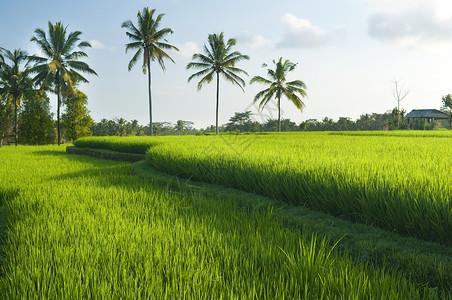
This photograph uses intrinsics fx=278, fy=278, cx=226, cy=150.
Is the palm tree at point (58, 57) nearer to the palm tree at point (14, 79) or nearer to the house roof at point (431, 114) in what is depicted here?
the palm tree at point (14, 79)

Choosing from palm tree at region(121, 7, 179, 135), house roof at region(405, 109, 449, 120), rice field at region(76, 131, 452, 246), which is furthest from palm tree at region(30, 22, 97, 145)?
house roof at region(405, 109, 449, 120)

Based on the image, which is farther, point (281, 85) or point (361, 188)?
point (281, 85)

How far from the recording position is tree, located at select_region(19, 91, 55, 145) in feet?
80.6

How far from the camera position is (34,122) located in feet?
80.7

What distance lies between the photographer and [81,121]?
2678cm

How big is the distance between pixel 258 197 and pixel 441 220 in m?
1.69

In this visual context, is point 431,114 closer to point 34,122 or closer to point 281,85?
point 281,85

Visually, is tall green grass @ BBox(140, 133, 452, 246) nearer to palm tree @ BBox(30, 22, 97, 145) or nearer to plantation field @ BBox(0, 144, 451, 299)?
plantation field @ BBox(0, 144, 451, 299)

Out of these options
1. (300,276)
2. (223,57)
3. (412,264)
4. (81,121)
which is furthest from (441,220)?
(81,121)

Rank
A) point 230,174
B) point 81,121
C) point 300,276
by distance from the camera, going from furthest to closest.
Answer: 1. point 81,121
2. point 230,174
3. point 300,276

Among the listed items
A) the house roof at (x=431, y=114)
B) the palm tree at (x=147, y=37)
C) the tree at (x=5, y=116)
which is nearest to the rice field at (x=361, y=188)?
the palm tree at (x=147, y=37)

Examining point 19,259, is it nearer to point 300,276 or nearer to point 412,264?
point 300,276

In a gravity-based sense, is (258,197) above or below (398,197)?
below

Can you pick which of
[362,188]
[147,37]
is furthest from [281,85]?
[362,188]
